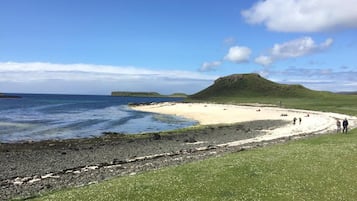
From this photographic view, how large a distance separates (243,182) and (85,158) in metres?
26.5

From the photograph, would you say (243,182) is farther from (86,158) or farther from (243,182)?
(86,158)

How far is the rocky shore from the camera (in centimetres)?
3234

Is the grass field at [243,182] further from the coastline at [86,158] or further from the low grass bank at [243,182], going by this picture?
the coastline at [86,158]

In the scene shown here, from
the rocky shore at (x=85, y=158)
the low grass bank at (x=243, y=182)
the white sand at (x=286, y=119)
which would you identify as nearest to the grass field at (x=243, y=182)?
the low grass bank at (x=243, y=182)

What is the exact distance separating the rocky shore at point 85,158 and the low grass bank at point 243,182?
6945 millimetres

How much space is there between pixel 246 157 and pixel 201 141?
28313 millimetres

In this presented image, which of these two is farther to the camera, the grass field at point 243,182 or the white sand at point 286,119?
the white sand at point 286,119

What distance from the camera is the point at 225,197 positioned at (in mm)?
21312

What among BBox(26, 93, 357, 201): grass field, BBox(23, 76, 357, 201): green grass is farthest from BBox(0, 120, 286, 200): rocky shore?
BBox(23, 76, 357, 201): green grass

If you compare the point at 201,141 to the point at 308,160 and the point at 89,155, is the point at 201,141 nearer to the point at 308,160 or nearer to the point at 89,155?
the point at 89,155

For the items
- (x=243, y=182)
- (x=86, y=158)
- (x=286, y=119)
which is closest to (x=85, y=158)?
(x=86, y=158)

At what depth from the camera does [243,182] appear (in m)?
24.5

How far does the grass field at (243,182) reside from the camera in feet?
71.6

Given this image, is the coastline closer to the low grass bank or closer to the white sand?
the low grass bank
